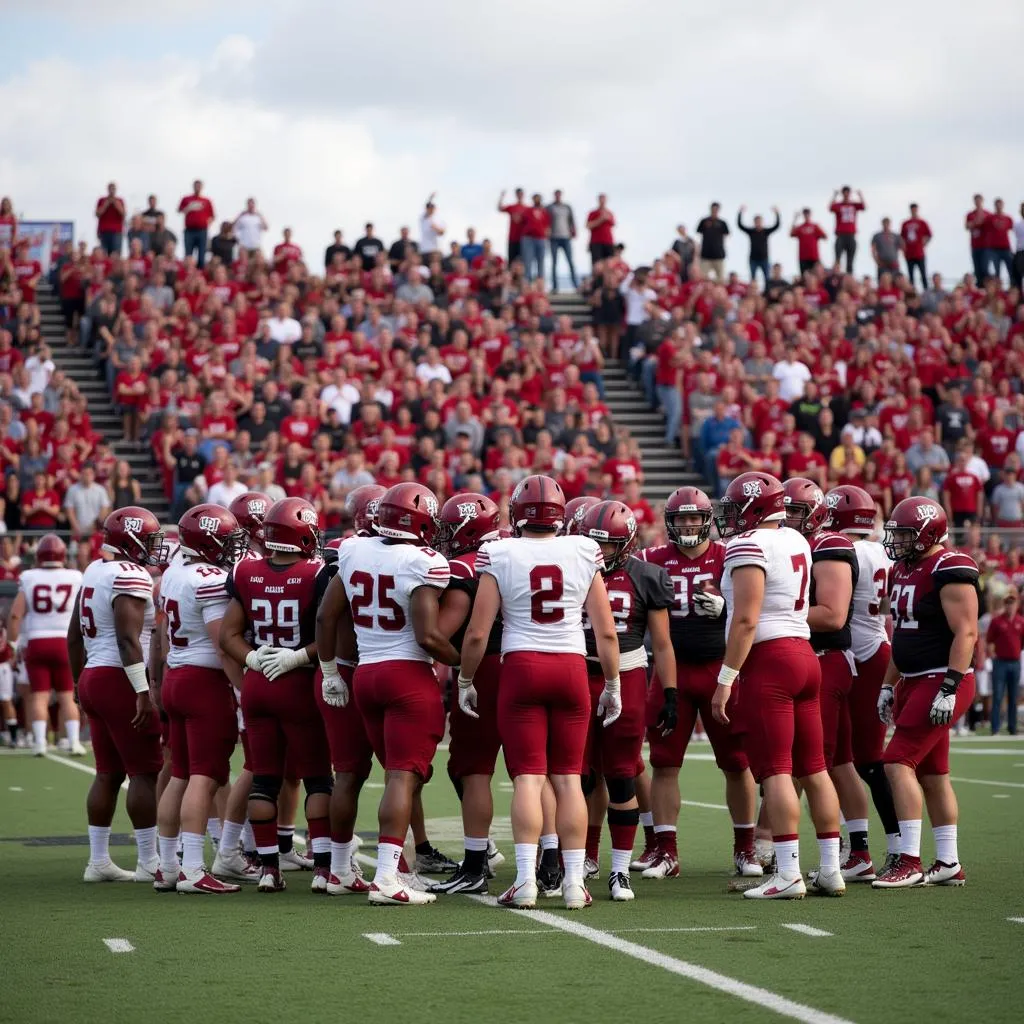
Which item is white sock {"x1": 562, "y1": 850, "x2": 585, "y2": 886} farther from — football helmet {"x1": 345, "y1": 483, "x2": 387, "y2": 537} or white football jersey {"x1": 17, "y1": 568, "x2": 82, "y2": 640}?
white football jersey {"x1": 17, "y1": 568, "x2": 82, "y2": 640}

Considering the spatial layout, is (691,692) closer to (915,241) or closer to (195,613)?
(195,613)

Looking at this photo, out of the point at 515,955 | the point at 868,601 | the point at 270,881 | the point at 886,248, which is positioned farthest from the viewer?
the point at 886,248

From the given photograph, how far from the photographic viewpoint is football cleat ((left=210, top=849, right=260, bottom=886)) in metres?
8.91

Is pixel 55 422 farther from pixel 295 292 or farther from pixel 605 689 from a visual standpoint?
pixel 605 689

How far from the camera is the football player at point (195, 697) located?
8.33 m

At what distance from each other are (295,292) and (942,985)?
18.5 m

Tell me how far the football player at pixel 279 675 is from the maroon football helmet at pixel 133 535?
0.85 metres

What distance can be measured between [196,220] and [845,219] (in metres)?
10.5

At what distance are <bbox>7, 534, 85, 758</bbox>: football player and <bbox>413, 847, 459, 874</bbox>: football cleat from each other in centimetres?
715

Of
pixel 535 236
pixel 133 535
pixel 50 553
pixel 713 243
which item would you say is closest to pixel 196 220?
pixel 535 236

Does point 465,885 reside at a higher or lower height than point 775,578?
lower

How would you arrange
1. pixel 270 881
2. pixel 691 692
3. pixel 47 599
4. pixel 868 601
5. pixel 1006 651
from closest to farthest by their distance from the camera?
pixel 270 881 < pixel 691 692 < pixel 868 601 < pixel 47 599 < pixel 1006 651

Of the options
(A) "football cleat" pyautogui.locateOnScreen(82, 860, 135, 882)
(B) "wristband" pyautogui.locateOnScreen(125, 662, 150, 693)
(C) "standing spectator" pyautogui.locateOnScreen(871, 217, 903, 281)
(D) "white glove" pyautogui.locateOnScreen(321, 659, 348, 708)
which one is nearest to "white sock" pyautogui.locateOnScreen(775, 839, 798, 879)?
(D) "white glove" pyautogui.locateOnScreen(321, 659, 348, 708)

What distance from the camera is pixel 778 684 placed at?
796 cm
